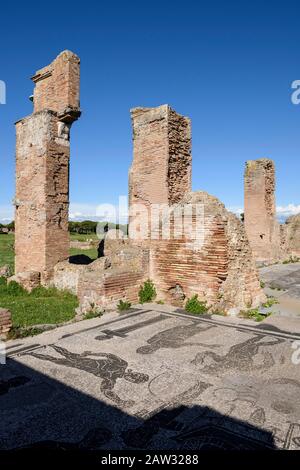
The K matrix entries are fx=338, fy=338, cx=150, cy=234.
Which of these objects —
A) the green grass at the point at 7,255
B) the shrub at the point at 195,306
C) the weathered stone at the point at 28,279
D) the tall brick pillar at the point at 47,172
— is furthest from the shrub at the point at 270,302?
the green grass at the point at 7,255

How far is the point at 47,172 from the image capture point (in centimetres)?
991

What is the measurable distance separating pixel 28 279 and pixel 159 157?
5082mm

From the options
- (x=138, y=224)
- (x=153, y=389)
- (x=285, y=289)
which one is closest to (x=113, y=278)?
(x=138, y=224)

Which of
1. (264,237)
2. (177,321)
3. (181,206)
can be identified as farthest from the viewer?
(264,237)

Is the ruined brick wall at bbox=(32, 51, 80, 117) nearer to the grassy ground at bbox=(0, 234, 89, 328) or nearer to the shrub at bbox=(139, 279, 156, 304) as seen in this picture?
the grassy ground at bbox=(0, 234, 89, 328)

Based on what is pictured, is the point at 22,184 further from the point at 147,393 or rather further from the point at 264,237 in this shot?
the point at 264,237

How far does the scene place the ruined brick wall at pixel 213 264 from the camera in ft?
21.9

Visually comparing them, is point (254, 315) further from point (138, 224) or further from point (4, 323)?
point (4, 323)

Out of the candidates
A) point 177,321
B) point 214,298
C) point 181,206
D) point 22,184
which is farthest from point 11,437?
point 22,184

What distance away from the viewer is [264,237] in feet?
53.6

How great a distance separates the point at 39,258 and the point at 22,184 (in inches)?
97.5

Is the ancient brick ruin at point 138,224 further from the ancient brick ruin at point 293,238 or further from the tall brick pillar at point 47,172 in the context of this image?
the ancient brick ruin at point 293,238

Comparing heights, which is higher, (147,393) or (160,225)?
(160,225)

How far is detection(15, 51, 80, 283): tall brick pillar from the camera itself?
997 centimetres
